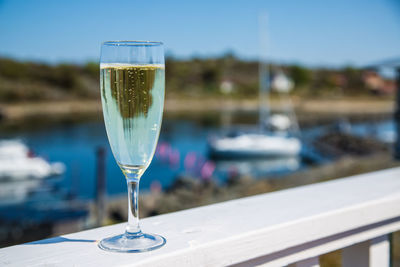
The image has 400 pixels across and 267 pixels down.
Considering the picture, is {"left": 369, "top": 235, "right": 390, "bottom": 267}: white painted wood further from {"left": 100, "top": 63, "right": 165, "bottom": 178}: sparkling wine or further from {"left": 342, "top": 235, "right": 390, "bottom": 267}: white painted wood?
{"left": 100, "top": 63, "right": 165, "bottom": 178}: sparkling wine

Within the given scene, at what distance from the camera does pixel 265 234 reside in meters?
0.70

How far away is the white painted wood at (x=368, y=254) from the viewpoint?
0.90 m

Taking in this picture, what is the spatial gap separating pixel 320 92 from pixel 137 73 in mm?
71980

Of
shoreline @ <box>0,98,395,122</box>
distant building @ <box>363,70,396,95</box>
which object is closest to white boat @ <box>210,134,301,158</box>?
shoreline @ <box>0,98,395,122</box>

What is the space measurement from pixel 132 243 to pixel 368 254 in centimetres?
52

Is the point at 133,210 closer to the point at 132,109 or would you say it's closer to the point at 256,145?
the point at 132,109

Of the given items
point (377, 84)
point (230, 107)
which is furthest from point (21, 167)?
point (377, 84)

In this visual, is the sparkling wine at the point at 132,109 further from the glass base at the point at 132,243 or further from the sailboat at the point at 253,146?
the sailboat at the point at 253,146

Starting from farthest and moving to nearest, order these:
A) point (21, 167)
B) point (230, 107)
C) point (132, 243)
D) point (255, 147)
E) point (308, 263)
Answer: point (230, 107)
point (255, 147)
point (21, 167)
point (308, 263)
point (132, 243)

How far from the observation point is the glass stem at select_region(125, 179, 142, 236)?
0.68m

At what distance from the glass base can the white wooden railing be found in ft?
0.05

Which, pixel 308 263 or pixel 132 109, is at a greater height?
pixel 132 109

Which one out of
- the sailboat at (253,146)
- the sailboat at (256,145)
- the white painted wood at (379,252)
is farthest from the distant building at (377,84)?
the white painted wood at (379,252)

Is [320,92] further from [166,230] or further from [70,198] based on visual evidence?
[166,230]
